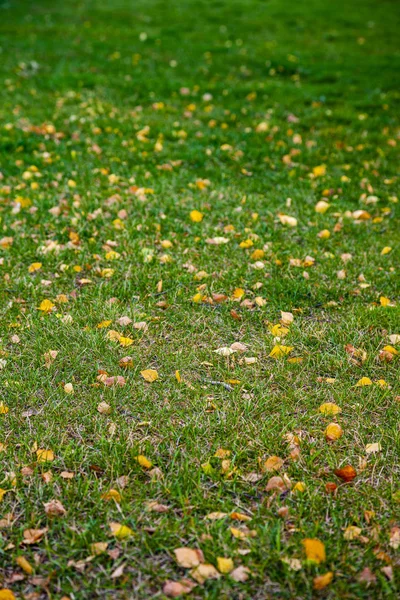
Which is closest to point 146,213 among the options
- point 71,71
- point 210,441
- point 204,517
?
point 210,441

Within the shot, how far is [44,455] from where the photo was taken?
2.19 m

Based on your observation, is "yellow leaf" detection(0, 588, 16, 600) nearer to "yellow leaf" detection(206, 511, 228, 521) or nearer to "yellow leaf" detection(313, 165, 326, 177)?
"yellow leaf" detection(206, 511, 228, 521)

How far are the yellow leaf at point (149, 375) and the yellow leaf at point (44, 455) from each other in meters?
0.59

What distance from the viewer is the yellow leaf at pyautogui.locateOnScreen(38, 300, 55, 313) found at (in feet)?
10.3

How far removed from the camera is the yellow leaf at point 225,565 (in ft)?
5.75

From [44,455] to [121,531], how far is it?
1.66 ft

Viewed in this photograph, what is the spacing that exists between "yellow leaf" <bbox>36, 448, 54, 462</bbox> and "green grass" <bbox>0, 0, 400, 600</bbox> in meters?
0.03

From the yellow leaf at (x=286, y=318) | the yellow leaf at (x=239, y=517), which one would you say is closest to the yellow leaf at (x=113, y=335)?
the yellow leaf at (x=286, y=318)

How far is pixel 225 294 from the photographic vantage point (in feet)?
10.8

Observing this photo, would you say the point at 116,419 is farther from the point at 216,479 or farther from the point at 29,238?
the point at 29,238

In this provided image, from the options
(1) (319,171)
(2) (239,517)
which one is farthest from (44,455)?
(1) (319,171)

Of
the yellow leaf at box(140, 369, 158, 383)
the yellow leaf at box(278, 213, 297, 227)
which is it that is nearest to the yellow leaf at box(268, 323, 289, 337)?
the yellow leaf at box(140, 369, 158, 383)

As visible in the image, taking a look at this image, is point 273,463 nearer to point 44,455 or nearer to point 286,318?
point 44,455

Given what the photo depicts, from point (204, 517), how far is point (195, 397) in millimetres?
652
